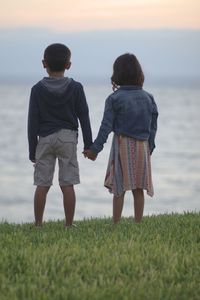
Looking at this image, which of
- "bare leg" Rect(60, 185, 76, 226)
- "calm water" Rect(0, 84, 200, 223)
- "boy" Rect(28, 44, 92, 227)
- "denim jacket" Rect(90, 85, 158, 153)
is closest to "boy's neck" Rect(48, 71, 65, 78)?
"boy" Rect(28, 44, 92, 227)

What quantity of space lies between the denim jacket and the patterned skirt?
0.10m

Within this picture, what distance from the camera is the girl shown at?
9.62m

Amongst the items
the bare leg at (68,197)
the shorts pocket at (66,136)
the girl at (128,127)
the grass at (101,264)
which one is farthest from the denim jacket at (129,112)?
the grass at (101,264)

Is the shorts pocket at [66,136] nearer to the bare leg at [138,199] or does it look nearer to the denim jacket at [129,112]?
the denim jacket at [129,112]

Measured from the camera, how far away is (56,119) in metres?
9.45

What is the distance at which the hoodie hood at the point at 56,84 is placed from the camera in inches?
372

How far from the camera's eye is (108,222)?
10.7 m

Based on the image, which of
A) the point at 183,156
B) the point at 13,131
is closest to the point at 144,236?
the point at 183,156

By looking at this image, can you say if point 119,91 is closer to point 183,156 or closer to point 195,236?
point 195,236

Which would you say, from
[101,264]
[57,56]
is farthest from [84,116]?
[101,264]

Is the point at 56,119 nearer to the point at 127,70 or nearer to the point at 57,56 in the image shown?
the point at 57,56

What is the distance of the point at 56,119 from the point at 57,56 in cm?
66

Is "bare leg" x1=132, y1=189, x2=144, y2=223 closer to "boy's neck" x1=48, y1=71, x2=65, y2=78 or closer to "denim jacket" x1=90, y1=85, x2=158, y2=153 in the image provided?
"denim jacket" x1=90, y1=85, x2=158, y2=153

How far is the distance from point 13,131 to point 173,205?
72818 mm
